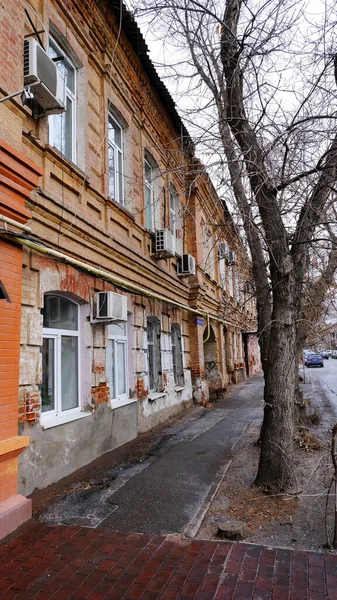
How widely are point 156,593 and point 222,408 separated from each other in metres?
8.98

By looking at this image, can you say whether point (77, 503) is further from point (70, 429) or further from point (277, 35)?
point (277, 35)

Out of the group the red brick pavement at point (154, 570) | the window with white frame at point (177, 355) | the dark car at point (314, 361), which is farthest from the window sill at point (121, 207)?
the dark car at point (314, 361)

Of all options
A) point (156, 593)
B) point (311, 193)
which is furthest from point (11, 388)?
point (311, 193)

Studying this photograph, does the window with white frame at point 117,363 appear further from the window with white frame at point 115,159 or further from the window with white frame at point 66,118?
the window with white frame at point 66,118

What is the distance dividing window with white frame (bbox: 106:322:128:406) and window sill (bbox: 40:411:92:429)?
3.81ft

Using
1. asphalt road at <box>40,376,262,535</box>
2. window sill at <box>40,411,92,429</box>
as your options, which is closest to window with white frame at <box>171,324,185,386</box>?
asphalt road at <box>40,376,262,535</box>

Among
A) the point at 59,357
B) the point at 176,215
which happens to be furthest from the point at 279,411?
the point at 176,215

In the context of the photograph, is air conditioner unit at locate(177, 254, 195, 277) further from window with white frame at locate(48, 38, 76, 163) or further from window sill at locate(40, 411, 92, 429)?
window sill at locate(40, 411, 92, 429)

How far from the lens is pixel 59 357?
5.52m

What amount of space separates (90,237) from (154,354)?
3916 mm

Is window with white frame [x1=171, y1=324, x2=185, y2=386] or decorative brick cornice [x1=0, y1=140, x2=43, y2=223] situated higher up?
decorative brick cornice [x1=0, y1=140, x2=43, y2=223]

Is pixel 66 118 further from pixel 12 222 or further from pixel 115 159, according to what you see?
pixel 12 222

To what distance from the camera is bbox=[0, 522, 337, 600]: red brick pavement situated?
286 cm

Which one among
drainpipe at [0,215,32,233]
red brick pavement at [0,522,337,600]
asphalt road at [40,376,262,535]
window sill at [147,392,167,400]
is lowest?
red brick pavement at [0,522,337,600]
